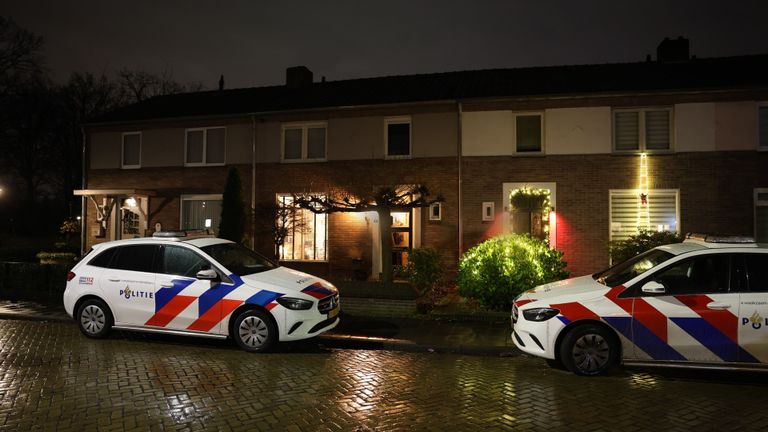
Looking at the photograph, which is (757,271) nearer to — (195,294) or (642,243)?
(642,243)

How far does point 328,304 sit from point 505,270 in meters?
3.83

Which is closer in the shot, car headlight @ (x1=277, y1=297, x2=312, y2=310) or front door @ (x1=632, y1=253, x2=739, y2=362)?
front door @ (x1=632, y1=253, x2=739, y2=362)

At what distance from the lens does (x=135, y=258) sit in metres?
8.34

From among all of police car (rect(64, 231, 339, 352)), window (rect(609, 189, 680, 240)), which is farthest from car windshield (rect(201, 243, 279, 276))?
window (rect(609, 189, 680, 240))

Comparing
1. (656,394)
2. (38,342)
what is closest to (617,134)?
(656,394)

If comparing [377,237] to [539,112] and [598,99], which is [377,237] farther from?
[598,99]

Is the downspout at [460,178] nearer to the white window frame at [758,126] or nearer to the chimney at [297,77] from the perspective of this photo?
the white window frame at [758,126]

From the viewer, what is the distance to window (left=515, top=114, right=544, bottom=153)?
14625 mm

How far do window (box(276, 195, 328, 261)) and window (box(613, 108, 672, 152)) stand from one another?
9036 millimetres

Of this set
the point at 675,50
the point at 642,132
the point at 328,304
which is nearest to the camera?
the point at 328,304

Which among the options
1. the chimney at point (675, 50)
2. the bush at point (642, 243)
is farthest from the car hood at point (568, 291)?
the chimney at point (675, 50)

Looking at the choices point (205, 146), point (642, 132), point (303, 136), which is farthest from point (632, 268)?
point (205, 146)

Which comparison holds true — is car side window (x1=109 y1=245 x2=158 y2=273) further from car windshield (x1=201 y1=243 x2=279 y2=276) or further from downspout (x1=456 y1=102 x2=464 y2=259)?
downspout (x1=456 y1=102 x2=464 y2=259)

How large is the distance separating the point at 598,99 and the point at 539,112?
1.61 metres
